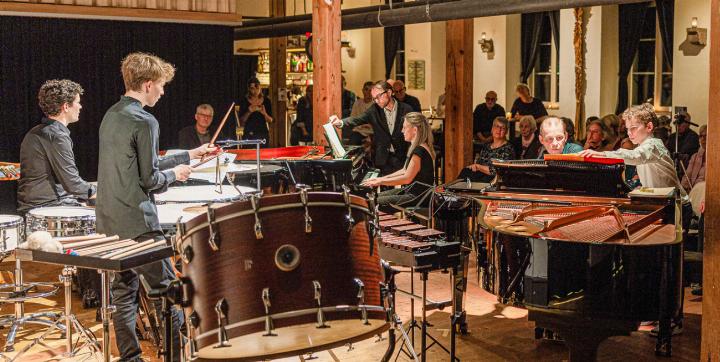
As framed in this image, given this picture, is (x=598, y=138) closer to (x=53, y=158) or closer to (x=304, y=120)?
(x=53, y=158)

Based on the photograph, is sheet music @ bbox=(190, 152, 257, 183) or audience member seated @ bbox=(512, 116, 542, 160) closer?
sheet music @ bbox=(190, 152, 257, 183)

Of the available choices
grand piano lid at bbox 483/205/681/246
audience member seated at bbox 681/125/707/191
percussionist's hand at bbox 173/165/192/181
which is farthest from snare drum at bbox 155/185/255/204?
audience member seated at bbox 681/125/707/191

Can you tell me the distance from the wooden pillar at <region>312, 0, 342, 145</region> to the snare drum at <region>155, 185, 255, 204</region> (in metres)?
3.05

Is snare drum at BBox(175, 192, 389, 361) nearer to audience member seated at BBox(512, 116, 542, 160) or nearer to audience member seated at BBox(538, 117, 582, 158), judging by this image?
audience member seated at BBox(538, 117, 582, 158)

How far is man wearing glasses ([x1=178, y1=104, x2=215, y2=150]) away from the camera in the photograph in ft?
26.7

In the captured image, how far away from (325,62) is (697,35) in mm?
6326

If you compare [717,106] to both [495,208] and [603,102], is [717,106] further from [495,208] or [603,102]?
[603,102]

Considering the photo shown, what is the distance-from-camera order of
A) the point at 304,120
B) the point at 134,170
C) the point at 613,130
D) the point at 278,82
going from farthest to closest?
the point at 278,82, the point at 304,120, the point at 613,130, the point at 134,170

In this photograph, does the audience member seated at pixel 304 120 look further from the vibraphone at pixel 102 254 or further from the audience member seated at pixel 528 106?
the vibraphone at pixel 102 254

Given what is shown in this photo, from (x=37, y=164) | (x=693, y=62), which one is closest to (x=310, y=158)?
(x=37, y=164)

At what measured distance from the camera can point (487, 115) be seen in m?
12.3

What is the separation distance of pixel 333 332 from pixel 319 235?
1.24 ft

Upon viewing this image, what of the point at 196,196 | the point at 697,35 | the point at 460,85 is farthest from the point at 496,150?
the point at 697,35

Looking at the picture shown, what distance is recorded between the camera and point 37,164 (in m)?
5.74
